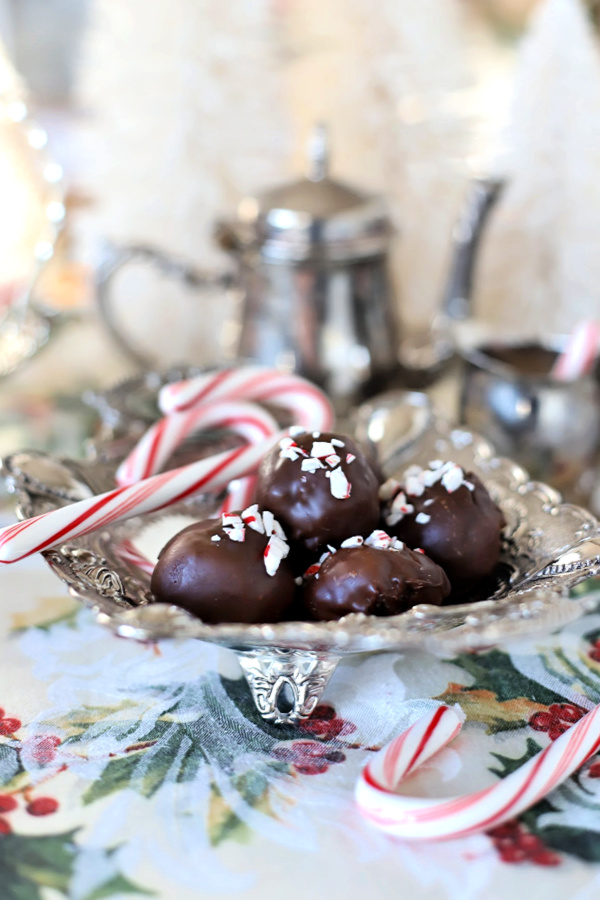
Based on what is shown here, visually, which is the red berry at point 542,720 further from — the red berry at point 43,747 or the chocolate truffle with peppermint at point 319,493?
the red berry at point 43,747

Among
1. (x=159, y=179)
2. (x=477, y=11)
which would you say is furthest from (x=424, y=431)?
(x=477, y=11)

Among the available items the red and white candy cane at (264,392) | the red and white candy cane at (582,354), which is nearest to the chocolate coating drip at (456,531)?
the red and white candy cane at (264,392)

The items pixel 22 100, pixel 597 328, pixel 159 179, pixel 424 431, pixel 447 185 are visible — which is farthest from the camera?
pixel 447 185

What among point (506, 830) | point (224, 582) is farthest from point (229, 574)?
point (506, 830)

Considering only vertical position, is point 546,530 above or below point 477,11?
below

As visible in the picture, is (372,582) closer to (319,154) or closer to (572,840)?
(572,840)

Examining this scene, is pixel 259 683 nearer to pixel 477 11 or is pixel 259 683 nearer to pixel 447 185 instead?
pixel 447 185
